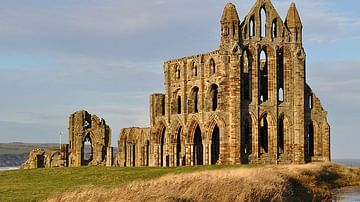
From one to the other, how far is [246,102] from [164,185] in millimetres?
36260

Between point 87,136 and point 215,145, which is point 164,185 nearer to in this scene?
point 215,145

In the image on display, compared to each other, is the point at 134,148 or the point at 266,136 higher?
the point at 266,136

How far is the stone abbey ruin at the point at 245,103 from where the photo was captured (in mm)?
62031

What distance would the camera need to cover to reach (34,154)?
75.9 m

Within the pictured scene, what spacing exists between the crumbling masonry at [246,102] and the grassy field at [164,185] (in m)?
10.1

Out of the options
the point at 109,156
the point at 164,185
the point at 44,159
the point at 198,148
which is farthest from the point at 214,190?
the point at 44,159

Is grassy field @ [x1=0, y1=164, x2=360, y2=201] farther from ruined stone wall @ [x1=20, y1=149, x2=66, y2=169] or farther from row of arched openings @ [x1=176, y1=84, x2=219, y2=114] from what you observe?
ruined stone wall @ [x1=20, y1=149, x2=66, y2=169]

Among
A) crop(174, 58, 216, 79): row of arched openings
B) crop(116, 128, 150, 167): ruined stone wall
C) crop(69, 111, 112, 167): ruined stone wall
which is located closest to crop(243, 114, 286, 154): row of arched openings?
crop(174, 58, 216, 79): row of arched openings

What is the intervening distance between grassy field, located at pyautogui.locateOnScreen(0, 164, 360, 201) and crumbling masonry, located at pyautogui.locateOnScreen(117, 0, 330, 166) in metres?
10.1

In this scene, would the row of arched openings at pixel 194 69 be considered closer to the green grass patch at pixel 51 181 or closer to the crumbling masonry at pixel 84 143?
the crumbling masonry at pixel 84 143

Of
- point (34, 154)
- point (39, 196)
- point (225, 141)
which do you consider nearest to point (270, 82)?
point (225, 141)

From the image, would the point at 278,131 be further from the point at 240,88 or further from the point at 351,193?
the point at 351,193

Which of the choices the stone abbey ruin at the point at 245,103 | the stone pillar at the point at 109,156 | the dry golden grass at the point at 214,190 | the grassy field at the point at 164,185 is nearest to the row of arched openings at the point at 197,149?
the stone abbey ruin at the point at 245,103

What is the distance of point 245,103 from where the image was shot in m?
63.2
